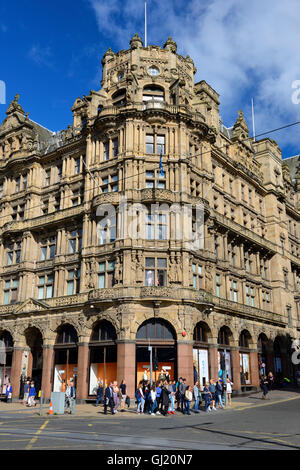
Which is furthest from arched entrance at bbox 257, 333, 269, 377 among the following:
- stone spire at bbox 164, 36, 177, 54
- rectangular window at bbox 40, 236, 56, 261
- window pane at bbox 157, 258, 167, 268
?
stone spire at bbox 164, 36, 177, 54

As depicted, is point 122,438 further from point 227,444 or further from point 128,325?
point 128,325

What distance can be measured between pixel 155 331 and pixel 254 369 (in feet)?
51.6

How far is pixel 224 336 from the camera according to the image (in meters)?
41.5

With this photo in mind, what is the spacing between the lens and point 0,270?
46.5 metres

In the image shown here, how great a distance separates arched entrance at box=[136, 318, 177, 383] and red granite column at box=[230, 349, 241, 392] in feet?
31.9

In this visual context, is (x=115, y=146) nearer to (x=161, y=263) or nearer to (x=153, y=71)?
(x=153, y=71)

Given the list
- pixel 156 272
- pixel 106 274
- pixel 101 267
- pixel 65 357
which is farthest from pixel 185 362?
pixel 65 357

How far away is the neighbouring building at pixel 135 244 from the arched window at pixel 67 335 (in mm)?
154

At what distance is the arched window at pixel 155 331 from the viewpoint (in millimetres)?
34281

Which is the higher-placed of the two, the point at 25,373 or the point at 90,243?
the point at 90,243

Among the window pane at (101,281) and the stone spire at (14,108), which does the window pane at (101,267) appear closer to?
the window pane at (101,281)
